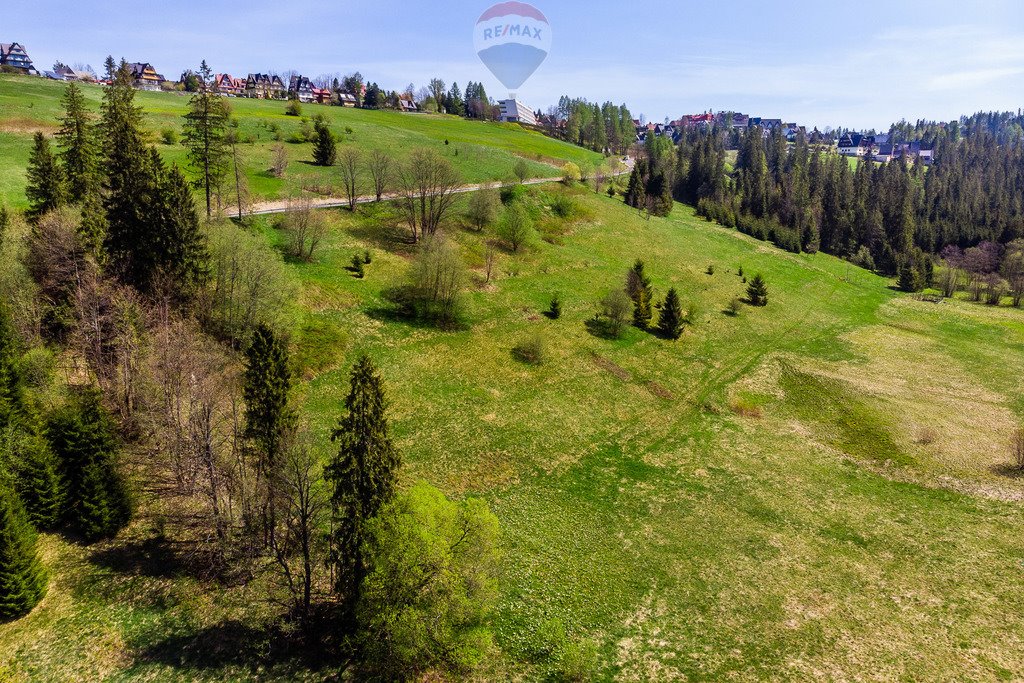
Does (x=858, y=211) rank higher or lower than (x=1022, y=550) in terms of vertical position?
higher

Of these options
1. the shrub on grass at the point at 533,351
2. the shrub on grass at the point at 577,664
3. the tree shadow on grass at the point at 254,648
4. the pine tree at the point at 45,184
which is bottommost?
the shrub on grass at the point at 577,664

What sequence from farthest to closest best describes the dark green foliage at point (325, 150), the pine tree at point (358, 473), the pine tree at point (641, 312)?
the dark green foliage at point (325, 150) → the pine tree at point (641, 312) → the pine tree at point (358, 473)

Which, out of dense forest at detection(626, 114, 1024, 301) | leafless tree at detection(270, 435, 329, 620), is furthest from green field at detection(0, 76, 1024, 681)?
dense forest at detection(626, 114, 1024, 301)

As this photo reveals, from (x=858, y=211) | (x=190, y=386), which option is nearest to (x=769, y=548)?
(x=190, y=386)

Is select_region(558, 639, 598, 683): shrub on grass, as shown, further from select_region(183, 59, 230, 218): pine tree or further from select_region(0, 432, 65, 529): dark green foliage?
select_region(183, 59, 230, 218): pine tree

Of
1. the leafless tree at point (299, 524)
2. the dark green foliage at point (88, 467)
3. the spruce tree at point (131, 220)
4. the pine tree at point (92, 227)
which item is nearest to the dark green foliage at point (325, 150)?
the spruce tree at point (131, 220)

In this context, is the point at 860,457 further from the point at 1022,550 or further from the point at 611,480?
the point at 611,480

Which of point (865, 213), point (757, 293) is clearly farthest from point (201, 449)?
point (865, 213)

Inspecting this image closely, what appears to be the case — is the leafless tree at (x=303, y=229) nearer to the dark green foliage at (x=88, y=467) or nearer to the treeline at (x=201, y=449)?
the treeline at (x=201, y=449)
